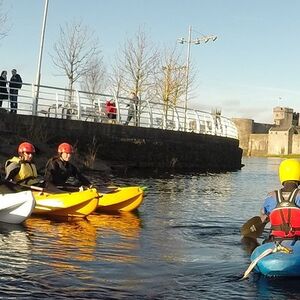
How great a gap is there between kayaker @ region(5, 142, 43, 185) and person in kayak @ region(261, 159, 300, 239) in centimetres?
570

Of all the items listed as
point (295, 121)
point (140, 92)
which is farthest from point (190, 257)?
point (295, 121)

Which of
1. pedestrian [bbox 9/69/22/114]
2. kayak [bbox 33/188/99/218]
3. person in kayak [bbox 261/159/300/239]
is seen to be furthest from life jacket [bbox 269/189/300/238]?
pedestrian [bbox 9/69/22/114]

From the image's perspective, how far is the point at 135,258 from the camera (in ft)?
25.2

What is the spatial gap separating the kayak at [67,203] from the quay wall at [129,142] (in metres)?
10.9

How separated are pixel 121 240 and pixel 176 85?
3326 centimetres

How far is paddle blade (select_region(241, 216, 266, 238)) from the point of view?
8.21 m

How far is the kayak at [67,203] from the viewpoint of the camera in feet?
35.1

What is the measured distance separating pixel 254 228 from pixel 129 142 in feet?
56.1

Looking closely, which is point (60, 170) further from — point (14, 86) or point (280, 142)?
point (280, 142)

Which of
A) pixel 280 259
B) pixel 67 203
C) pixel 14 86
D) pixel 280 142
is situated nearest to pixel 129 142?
pixel 14 86

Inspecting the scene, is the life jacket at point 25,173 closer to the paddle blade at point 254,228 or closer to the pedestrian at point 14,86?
the paddle blade at point 254,228

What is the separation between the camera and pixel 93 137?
23750 millimetres

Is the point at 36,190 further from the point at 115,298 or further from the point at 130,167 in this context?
the point at 130,167

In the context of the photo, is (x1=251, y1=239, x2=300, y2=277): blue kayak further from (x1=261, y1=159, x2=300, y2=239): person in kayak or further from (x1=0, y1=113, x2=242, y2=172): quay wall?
(x1=0, y1=113, x2=242, y2=172): quay wall
